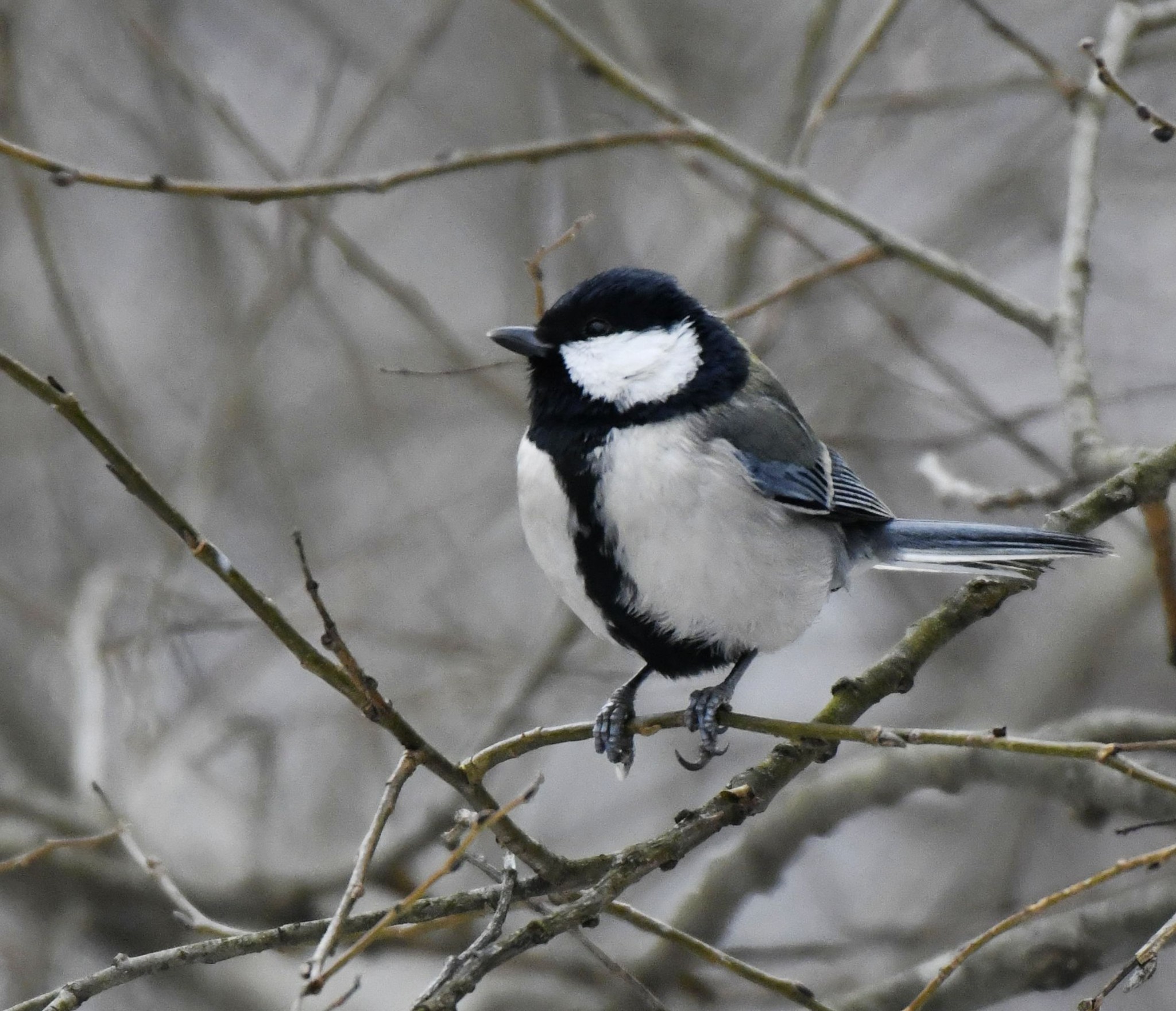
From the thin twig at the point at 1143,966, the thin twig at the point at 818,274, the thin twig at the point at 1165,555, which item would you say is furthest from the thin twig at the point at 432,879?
the thin twig at the point at 818,274

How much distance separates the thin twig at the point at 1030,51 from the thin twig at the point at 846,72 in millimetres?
164

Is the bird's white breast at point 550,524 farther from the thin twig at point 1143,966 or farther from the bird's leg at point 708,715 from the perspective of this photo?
the thin twig at point 1143,966

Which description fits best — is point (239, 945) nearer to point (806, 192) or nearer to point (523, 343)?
point (523, 343)

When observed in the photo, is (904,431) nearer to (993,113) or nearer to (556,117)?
(993,113)

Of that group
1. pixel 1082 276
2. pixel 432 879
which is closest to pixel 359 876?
pixel 432 879

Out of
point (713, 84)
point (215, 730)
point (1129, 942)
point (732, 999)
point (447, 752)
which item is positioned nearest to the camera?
point (1129, 942)

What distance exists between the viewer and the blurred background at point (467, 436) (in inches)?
135

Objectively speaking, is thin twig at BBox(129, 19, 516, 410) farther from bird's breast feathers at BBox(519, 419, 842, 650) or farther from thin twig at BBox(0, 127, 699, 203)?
bird's breast feathers at BBox(519, 419, 842, 650)

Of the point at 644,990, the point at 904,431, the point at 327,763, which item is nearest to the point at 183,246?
the point at 327,763

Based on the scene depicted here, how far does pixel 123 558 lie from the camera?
5098mm

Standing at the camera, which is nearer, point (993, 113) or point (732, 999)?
point (732, 999)

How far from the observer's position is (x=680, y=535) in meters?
2.30

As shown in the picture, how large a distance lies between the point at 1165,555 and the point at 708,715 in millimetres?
890

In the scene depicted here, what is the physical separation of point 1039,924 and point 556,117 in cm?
386
